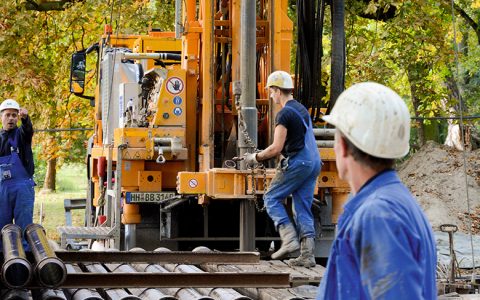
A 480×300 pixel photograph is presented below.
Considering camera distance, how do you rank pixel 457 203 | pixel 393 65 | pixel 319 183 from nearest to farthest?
1. pixel 319 183
2. pixel 457 203
3. pixel 393 65

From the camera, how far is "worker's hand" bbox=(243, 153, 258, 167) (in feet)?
34.5

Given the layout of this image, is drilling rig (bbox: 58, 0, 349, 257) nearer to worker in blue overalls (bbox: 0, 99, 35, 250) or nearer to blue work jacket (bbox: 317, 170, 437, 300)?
worker in blue overalls (bbox: 0, 99, 35, 250)

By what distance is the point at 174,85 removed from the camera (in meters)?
12.7

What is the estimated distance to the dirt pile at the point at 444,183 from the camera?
69.5ft

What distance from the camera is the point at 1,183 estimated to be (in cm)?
1267

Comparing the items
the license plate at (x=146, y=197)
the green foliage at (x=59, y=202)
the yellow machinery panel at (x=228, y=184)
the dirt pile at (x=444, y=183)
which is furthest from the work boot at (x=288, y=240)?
the green foliage at (x=59, y=202)

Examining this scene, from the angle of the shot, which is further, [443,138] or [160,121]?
[443,138]

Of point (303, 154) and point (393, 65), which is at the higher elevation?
point (393, 65)

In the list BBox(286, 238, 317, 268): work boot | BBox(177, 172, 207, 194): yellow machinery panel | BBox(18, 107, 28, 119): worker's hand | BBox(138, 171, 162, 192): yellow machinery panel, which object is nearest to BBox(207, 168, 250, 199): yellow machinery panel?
BBox(177, 172, 207, 194): yellow machinery panel

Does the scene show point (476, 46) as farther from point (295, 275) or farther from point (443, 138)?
point (295, 275)

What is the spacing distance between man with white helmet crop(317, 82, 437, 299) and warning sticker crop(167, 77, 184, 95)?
916 cm

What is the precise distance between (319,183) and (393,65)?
458 inches

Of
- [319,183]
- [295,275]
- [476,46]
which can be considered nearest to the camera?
[295,275]

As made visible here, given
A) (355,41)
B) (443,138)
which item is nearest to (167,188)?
(355,41)
